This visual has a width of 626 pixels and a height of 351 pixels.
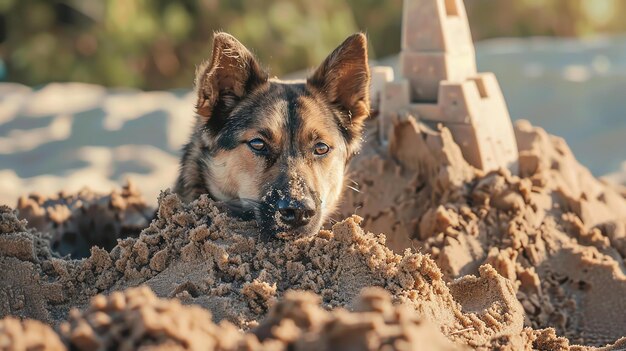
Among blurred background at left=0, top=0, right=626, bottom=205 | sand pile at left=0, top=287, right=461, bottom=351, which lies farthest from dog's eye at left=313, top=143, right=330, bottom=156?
blurred background at left=0, top=0, right=626, bottom=205

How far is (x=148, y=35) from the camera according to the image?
13023 mm

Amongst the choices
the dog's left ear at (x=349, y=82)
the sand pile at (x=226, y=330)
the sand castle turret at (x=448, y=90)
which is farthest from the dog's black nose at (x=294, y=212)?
the sand castle turret at (x=448, y=90)

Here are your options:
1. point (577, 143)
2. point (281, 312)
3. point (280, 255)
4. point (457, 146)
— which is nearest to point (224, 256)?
point (280, 255)

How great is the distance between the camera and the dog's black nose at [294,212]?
350 cm

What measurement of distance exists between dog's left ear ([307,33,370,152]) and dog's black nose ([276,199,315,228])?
957 mm

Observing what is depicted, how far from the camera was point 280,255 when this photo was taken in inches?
132

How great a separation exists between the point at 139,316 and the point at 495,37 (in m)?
13.6

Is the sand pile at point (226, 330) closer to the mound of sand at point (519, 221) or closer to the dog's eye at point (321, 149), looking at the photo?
the dog's eye at point (321, 149)

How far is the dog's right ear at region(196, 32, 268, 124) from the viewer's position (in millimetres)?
4016

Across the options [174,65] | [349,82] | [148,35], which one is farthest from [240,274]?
[174,65]

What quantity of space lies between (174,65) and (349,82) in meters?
9.60

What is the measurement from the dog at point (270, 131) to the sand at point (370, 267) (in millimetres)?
349

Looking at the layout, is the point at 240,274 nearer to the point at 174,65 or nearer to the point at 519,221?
the point at 519,221

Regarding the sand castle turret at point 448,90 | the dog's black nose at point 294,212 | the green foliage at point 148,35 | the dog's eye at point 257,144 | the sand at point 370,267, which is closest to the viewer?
the sand at point 370,267
